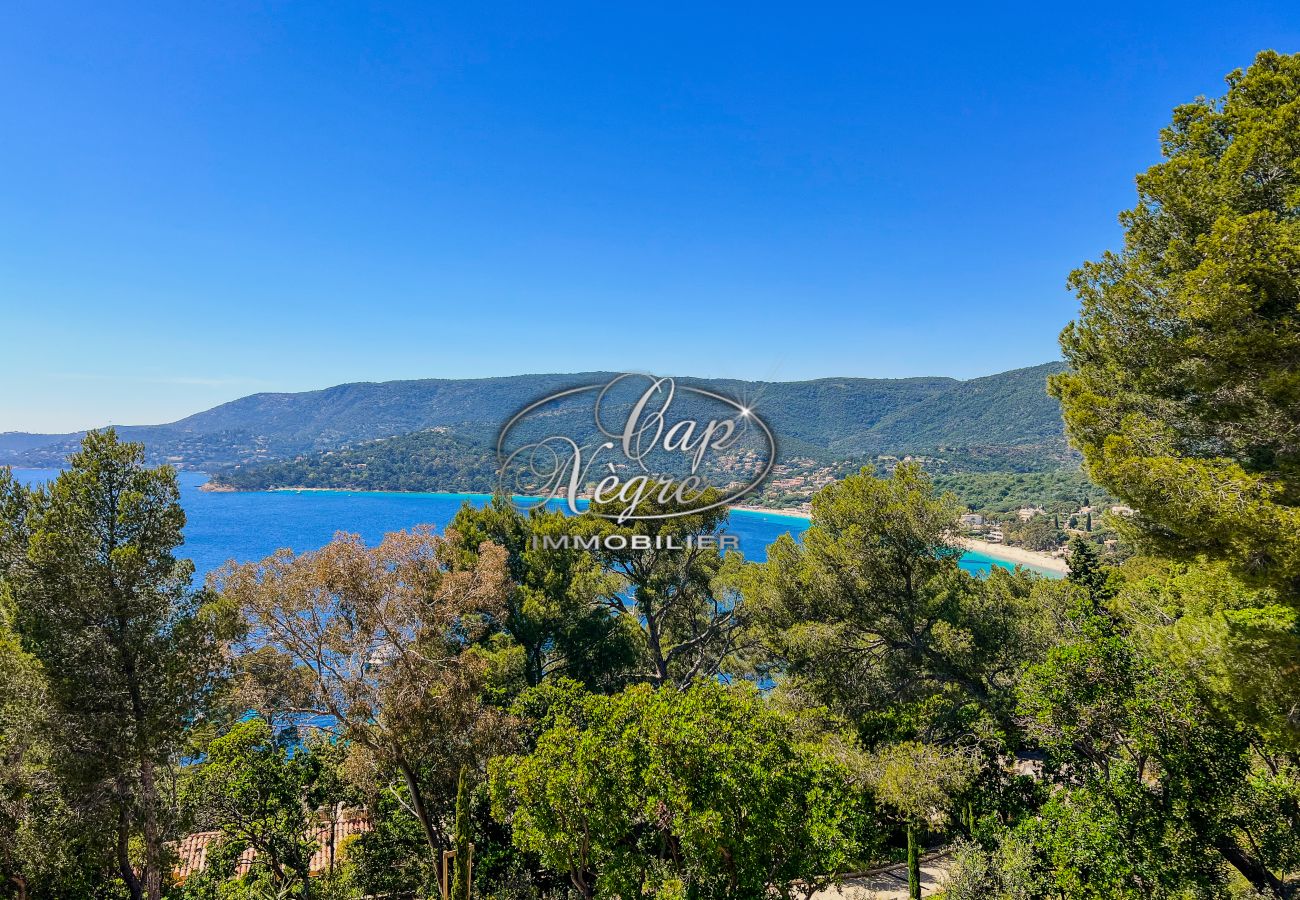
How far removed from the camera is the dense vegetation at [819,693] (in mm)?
5551

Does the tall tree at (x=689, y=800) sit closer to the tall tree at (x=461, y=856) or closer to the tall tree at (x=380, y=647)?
the tall tree at (x=461, y=856)

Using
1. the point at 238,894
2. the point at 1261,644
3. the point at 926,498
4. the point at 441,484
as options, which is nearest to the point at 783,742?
the point at 1261,644

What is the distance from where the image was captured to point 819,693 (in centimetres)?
1077

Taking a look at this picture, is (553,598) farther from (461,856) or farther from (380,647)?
(461,856)

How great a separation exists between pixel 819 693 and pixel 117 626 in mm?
10853

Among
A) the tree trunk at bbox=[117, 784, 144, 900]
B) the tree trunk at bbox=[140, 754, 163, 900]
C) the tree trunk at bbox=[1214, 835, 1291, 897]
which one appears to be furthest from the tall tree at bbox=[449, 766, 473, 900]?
the tree trunk at bbox=[1214, 835, 1291, 897]

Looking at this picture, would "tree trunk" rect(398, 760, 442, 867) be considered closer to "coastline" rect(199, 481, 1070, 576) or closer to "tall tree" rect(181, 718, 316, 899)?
"tall tree" rect(181, 718, 316, 899)

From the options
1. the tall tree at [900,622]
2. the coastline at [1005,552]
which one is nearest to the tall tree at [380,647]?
the tall tree at [900,622]

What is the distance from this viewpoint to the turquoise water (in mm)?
60188

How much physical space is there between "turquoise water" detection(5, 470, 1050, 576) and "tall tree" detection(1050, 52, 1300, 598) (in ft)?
128

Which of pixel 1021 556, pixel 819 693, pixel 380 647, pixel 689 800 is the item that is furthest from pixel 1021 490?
pixel 380 647

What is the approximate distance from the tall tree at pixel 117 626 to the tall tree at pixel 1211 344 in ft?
37.8

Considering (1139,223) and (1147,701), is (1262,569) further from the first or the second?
(1139,223)

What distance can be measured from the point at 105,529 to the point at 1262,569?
12668mm
